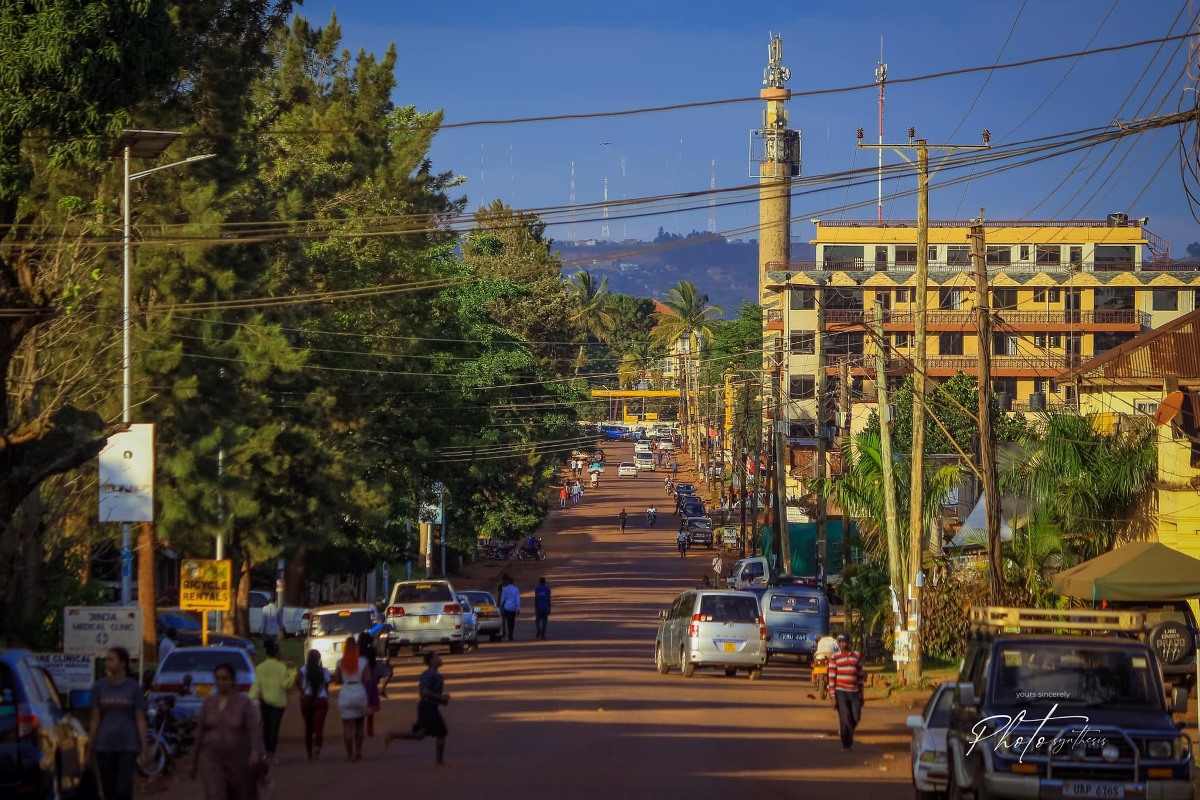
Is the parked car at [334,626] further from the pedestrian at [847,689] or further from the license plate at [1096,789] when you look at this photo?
the license plate at [1096,789]

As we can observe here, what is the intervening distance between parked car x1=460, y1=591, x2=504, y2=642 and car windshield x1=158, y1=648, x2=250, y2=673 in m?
18.2

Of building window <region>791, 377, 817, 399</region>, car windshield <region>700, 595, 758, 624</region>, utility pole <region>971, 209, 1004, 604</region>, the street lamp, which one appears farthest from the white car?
building window <region>791, 377, 817, 399</region>

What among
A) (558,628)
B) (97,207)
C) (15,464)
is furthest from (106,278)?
(558,628)

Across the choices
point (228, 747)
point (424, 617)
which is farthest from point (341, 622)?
point (228, 747)

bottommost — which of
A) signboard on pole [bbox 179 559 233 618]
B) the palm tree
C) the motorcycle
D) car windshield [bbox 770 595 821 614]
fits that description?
the motorcycle

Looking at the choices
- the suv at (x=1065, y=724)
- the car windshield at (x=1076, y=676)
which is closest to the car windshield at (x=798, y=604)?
the suv at (x=1065, y=724)

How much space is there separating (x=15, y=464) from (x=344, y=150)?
26.7 metres

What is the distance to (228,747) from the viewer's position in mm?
13094

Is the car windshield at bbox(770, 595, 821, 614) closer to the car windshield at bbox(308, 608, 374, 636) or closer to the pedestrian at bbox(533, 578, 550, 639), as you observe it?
the pedestrian at bbox(533, 578, 550, 639)

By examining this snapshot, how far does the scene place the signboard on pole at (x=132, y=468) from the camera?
2280 cm

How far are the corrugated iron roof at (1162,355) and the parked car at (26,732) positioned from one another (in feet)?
83.1

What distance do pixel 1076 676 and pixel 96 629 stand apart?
38.1ft

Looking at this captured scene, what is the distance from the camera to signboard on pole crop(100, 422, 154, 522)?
74.8 feet

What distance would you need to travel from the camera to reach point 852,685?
66.9ft
